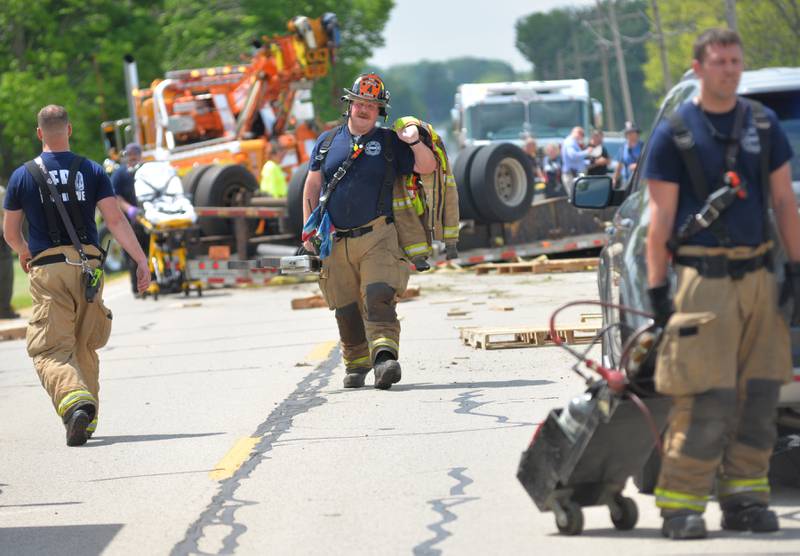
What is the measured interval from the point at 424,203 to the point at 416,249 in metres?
0.33

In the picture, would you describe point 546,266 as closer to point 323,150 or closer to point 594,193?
point 323,150

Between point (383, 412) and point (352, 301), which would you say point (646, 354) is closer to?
point (383, 412)

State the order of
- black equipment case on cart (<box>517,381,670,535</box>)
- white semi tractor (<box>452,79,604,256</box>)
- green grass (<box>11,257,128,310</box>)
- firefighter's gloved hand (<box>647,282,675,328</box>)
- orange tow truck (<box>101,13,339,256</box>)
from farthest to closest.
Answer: orange tow truck (<box>101,13,339,256</box>) → green grass (<box>11,257,128,310</box>) → white semi tractor (<box>452,79,604,256</box>) → black equipment case on cart (<box>517,381,670,535</box>) → firefighter's gloved hand (<box>647,282,675,328</box>)

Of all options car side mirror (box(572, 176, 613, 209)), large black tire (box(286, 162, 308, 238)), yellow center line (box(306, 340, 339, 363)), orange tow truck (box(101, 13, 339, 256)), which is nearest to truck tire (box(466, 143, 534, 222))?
large black tire (box(286, 162, 308, 238))

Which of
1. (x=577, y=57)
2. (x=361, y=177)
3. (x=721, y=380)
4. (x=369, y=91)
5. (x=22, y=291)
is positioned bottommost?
(x=22, y=291)

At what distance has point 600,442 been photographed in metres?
6.48

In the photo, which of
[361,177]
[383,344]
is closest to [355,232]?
[361,177]

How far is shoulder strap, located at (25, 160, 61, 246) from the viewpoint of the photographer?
391 inches

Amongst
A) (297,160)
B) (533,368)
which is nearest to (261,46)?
(297,160)

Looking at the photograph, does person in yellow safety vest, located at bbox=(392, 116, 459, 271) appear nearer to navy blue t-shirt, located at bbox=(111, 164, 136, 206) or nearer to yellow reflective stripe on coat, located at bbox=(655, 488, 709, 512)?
yellow reflective stripe on coat, located at bbox=(655, 488, 709, 512)

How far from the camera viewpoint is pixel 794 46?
4150cm

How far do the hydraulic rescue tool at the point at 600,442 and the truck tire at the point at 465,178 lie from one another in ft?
47.9

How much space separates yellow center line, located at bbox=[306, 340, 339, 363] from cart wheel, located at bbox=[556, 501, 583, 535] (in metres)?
7.02

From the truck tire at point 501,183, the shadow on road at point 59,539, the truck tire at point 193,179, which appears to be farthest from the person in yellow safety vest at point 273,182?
the shadow on road at point 59,539
